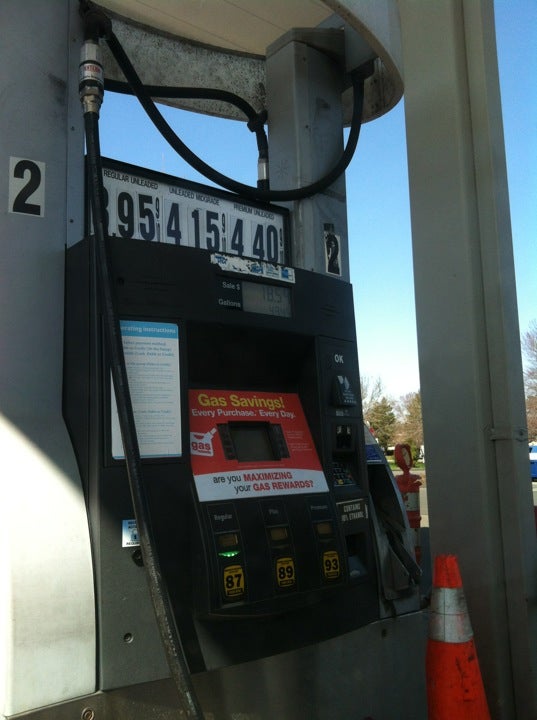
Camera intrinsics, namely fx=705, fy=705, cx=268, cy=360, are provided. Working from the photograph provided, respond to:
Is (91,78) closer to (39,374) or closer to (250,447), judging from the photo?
(39,374)

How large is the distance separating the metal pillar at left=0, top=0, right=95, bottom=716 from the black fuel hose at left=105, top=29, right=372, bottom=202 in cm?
20

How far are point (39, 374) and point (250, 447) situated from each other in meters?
0.66

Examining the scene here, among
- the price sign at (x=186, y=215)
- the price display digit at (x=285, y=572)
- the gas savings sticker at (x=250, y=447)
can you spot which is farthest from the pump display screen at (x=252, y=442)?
the price sign at (x=186, y=215)

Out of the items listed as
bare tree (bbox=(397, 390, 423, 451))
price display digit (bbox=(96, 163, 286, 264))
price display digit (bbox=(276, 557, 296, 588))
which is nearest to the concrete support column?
price display digit (bbox=(96, 163, 286, 264))

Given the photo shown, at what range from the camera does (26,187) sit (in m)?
1.97

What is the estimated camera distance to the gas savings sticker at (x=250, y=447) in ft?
6.50

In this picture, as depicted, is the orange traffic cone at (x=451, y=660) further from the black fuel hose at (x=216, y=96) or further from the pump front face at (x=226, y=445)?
the black fuel hose at (x=216, y=96)

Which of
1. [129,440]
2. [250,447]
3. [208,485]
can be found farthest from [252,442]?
[129,440]

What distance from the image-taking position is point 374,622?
7.75 ft

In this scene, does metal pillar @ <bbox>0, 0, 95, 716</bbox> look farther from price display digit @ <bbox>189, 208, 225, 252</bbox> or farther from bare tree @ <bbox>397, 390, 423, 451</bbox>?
bare tree @ <bbox>397, 390, 423, 451</bbox>

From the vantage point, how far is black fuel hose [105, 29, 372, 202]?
232cm

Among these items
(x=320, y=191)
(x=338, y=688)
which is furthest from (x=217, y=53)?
(x=338, y=688)

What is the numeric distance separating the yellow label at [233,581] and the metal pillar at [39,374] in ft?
1.13

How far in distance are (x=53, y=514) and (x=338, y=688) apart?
113 centimetres
